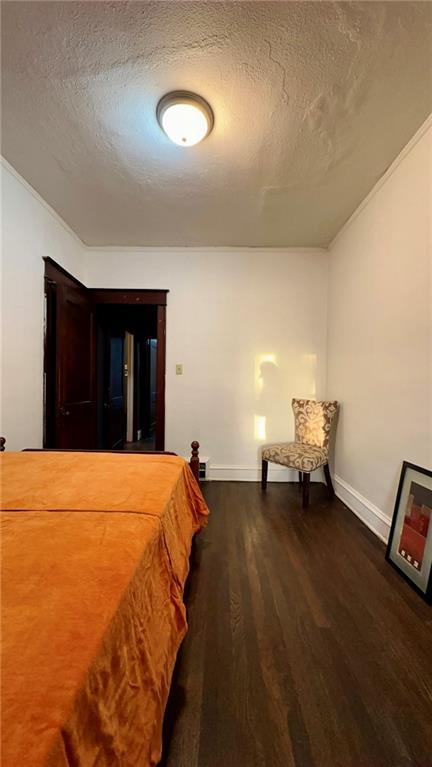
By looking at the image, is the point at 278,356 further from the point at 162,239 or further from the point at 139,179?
the point at 139,179

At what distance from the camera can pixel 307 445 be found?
3225 millimetres

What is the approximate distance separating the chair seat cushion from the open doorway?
191 cm

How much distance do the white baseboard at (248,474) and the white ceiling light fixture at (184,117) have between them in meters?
2.96

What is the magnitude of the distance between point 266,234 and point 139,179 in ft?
4.56

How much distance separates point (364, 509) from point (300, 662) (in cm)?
153

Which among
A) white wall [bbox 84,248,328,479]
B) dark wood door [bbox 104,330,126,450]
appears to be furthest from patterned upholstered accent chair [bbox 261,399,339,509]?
dark wood door [bbox 104,330,126,450]

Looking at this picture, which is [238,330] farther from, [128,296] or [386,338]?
[386,338]

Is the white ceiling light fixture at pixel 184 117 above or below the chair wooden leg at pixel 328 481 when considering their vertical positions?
above

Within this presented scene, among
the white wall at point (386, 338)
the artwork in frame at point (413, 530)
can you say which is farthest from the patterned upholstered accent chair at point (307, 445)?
the artwork in frame at point (413, 530)

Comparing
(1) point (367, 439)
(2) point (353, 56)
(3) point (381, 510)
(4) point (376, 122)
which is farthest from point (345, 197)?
(3) point (381, 510)

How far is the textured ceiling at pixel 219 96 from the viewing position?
1324 mm

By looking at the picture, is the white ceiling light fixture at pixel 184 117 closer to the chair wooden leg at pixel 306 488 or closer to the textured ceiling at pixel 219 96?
the textured ceiling at pixel 219 96

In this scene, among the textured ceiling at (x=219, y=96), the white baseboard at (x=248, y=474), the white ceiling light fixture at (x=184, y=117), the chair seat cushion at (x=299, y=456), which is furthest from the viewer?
the white baseboard at (x=248, y=474)

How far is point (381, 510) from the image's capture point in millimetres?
2340
